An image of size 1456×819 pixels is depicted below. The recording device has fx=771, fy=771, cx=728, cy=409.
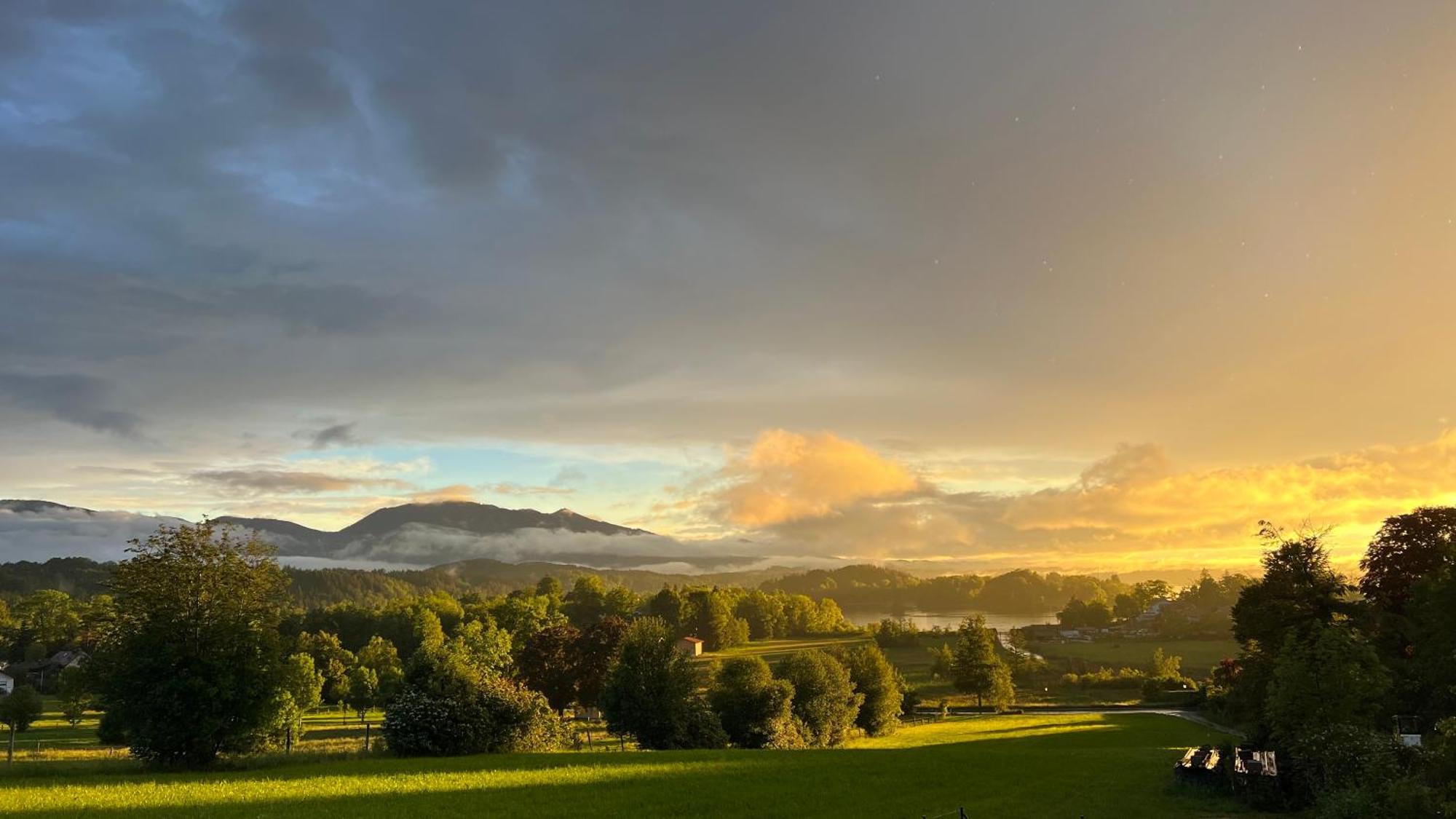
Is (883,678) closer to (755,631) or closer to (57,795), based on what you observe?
(57,795)

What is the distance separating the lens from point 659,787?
30.5m

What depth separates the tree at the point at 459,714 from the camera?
43469 millimetres

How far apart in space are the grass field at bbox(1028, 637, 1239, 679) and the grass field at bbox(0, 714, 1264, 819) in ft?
275

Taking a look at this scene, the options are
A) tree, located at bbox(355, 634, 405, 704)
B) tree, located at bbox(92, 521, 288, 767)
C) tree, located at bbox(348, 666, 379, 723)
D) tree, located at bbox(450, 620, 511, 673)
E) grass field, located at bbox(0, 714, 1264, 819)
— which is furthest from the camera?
tree, located at bbox(355, 634, 405, 704)

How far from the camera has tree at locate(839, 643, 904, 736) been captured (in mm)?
74000

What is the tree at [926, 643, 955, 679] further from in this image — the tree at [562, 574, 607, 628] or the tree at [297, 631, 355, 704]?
the tree at [562, 574, 607, 628]

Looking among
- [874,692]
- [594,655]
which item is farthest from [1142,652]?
[594,655]

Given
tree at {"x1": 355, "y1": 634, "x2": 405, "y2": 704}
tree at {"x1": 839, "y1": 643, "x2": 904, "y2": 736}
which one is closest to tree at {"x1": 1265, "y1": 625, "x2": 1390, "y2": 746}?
tree at {"x1": 839, "y1": 643, "x2": 904, "y2": 736}

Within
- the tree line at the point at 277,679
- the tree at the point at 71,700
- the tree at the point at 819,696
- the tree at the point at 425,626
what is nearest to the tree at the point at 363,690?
the tree line at the point at 277,679

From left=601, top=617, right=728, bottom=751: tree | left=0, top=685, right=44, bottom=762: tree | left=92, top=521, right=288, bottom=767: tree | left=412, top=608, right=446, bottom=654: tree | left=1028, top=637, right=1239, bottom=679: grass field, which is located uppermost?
left=92, top=521, right=288, bottom=767: tree

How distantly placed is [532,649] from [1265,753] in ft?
219

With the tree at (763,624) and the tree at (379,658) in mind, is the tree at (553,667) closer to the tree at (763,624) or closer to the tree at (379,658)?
the tree at (379,658)

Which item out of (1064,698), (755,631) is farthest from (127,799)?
(755,631)

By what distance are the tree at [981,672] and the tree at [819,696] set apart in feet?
78.6
